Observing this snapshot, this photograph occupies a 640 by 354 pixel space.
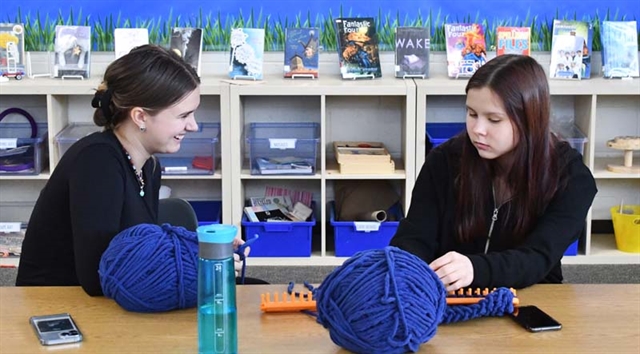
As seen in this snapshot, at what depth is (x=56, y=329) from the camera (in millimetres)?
1633

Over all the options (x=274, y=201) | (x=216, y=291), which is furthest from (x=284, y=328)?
(x=274, y=201)

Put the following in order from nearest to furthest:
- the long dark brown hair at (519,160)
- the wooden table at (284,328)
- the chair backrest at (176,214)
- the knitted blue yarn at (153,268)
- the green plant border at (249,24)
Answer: the wooden table at (284,328), the knitted blue yarn at (153,268), the long dark brown hair at (519,160), the chair backrest at (176,214), the green plant border at (249,24)

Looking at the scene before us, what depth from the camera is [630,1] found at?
4.07 metres

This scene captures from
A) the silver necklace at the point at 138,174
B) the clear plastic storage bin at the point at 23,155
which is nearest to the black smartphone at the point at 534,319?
the silver necklace at the point at 138,174

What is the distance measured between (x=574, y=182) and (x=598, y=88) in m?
1.83

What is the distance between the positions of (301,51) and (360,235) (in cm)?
84

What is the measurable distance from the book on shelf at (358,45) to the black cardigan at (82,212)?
1.87 metres

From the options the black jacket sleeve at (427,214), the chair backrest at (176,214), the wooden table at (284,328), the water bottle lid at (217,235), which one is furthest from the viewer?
the chair backrest at (176,214)

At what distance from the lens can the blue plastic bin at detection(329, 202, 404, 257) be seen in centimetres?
393

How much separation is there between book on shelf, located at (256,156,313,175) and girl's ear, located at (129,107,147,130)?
1.76 metres

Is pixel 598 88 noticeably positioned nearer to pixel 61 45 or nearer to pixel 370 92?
pixel 370 92

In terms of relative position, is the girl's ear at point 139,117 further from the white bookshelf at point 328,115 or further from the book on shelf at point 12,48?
the book on shelf at point 12,48

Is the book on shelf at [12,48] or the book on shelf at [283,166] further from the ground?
the book on shelf at [12,48]

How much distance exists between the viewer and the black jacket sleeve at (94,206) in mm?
1871
